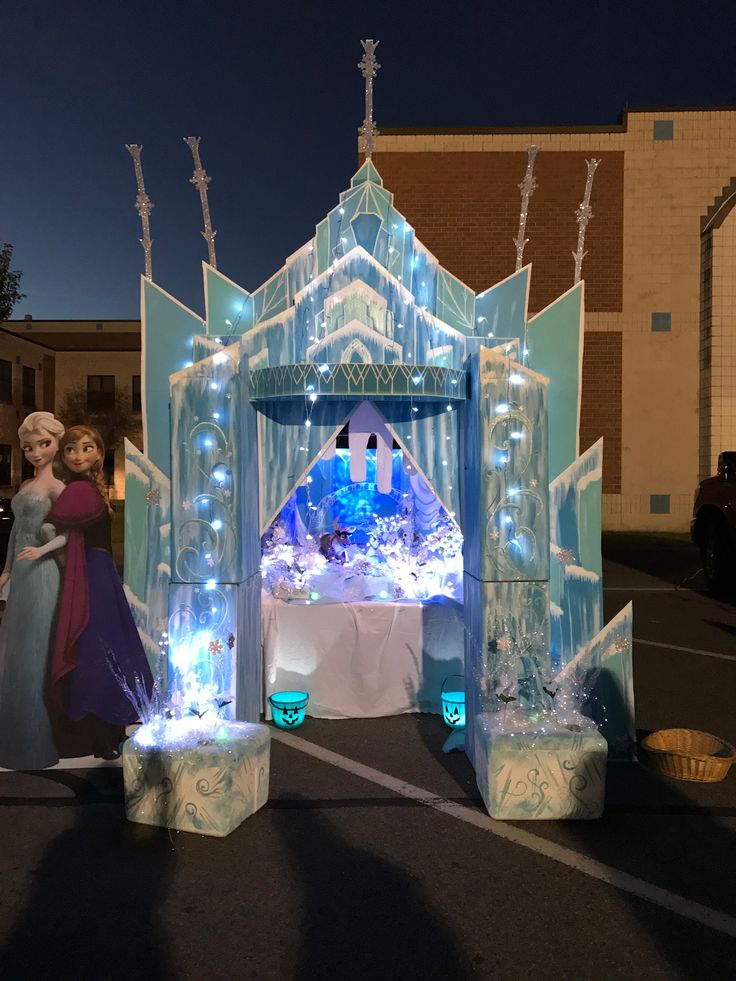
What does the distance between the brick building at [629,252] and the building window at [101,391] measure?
954 inches

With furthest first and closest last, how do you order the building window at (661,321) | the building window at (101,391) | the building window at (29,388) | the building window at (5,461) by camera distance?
the building window at (101,391)
the building window at (29,388)
the building window at (5,461)
the building window at (661,321)

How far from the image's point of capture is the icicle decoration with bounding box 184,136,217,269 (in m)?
6.39

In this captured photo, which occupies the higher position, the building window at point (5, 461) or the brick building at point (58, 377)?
the brick building at point (58, 377)

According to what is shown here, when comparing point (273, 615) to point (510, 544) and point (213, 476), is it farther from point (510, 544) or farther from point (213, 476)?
point (510, 544)

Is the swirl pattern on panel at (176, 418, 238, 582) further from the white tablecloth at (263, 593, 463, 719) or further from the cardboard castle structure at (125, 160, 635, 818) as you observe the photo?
the white tablecloth at (263, 593, 463, 719)

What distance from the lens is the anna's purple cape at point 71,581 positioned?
5016mm

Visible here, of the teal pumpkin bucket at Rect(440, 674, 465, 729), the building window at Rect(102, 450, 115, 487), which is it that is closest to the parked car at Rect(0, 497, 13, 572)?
the teal pumpkin bucket at Rect(440, 674, 465, 729)

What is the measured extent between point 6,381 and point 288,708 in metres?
31.1

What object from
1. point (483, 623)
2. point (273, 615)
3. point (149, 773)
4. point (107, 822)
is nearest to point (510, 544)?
point (483, 623)

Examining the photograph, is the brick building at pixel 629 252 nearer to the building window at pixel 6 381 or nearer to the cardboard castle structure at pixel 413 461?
the cardboard castle structure at pixel 413 461

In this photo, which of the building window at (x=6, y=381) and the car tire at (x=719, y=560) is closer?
the car tire at (x=719, y=560)

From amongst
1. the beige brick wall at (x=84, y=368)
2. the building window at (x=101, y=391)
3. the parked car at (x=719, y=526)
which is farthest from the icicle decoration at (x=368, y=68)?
the building window at (x=101, y=391)

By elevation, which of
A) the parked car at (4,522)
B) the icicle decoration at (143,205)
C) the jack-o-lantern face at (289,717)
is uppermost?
the icicle decoration at (143,205)

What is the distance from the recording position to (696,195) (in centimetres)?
1955
